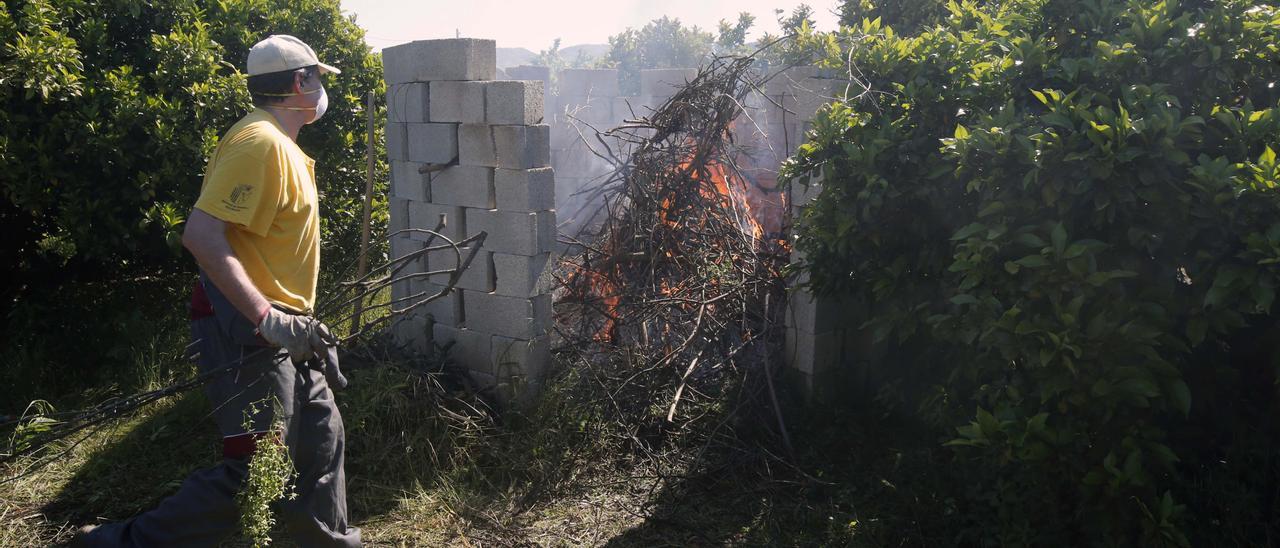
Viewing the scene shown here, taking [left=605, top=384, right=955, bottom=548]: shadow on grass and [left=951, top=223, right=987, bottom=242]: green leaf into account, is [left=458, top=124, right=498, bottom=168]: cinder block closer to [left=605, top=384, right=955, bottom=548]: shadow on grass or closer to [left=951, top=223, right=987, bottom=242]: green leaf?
[left=605, top=384, right=955, bottom=548]: shadow on grass

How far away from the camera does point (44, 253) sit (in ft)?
18.4

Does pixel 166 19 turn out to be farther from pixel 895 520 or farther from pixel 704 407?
pixel 895 520

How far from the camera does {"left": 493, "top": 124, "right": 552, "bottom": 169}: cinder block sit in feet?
16.3

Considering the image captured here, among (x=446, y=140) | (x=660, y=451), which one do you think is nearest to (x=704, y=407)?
(x=660, y=451)

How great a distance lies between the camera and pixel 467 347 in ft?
17.6

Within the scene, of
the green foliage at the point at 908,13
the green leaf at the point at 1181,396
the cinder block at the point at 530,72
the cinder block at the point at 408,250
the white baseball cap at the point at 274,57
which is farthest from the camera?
the cinder block at the point at 530,72

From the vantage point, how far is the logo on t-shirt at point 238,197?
301 centimetres

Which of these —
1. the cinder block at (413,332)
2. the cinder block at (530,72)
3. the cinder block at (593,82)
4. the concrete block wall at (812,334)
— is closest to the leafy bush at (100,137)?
the cinder block at (413,332)

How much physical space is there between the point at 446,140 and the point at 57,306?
2930 mm

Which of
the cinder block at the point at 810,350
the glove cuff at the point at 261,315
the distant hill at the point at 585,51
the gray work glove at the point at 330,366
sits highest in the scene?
the distant hill at the point at 585,51

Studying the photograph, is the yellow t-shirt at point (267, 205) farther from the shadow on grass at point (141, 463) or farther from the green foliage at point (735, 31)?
the green foliage at point (735, 31)

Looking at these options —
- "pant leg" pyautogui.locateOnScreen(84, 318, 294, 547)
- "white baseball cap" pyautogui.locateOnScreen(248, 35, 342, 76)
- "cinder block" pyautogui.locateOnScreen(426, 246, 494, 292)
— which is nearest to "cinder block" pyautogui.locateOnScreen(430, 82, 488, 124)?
"cinder block" pyautogui.locateOnScreen(426, 246, 494, 292)

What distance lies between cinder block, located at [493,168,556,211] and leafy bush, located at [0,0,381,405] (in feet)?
6.09

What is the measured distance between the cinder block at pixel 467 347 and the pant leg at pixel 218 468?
2.05 metres
